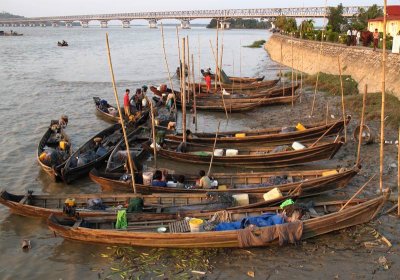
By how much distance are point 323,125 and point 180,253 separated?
8.42m

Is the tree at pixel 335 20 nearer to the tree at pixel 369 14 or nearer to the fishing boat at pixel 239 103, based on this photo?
the tree at pixel 369 14

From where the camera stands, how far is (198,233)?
8617 mm

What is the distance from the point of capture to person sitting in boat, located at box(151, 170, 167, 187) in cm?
1095

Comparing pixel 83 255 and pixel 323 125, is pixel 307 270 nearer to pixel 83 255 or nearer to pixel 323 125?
pixel 83 255

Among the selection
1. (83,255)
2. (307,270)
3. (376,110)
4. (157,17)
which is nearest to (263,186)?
(307,270)

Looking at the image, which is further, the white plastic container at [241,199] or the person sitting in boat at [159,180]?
the person sitting in boat at [159,180]

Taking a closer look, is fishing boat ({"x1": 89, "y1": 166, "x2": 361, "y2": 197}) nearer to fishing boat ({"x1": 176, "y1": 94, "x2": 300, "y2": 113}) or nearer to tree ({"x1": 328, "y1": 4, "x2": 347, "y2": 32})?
fishing boat ({"x1": 176, "y1": 94, "x2": 300, "y2": 113})

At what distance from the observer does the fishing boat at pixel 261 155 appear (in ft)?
42.6

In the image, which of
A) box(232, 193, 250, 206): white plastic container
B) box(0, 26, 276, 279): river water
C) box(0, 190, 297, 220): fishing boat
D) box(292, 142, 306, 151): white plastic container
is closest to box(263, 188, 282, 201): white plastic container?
box(0, 190, 297, 220): fishing boat

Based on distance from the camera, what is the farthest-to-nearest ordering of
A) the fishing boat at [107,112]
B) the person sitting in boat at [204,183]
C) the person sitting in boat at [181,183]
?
the fishing boat at [107,112], the person sitting in boat at [181,183], the person sitting in boat at [204,183]

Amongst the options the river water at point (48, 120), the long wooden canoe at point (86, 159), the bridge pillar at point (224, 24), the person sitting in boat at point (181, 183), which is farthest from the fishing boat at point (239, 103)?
the person sitting in boat at point (181, 183)

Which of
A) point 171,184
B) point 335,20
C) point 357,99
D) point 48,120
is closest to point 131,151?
point 171,184

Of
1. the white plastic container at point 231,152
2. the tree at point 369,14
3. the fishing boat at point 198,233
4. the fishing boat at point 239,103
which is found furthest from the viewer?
the tree at point 369,14

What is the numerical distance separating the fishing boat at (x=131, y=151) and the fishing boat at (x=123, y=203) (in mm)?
2059
